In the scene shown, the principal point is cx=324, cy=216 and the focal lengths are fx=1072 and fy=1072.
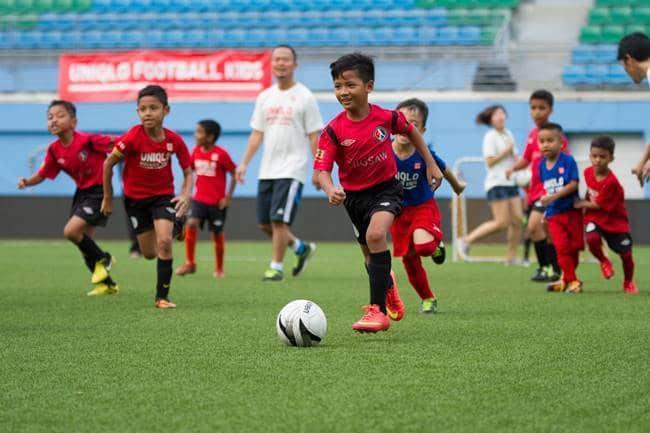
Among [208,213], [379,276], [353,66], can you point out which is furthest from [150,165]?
[208,213]

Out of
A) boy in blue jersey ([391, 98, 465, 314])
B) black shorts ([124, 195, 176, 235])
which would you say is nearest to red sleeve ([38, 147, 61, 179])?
black shorts ([124, 195, 176, 235])

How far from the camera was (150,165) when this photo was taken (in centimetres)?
823

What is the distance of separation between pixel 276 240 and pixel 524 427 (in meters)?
7.29

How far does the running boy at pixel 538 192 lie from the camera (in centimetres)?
1047

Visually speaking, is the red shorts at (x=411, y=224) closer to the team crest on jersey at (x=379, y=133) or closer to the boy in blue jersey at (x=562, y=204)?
the team crest on jersey at (x=379, y=133)

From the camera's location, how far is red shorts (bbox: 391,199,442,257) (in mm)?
7328

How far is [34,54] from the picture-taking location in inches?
921

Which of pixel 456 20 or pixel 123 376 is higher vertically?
pixel 456 20

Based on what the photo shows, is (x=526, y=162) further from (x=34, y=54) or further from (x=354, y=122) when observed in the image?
(x=34, y=54)

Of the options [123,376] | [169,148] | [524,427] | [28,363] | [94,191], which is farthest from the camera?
[94,191]

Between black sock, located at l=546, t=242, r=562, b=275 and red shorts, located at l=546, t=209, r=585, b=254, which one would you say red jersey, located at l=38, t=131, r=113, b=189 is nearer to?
red shorts, located at l=546, t=209, r=585, b=254

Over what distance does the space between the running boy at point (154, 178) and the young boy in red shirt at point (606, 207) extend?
12.0 feet

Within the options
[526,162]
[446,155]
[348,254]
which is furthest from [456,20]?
[526,162]

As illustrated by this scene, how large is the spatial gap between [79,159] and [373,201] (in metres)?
3.75
